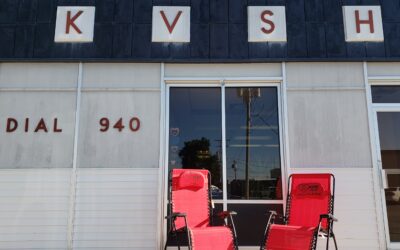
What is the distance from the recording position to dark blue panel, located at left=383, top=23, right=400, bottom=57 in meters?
5.51

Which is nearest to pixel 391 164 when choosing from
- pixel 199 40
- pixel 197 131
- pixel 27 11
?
pixel 197 131

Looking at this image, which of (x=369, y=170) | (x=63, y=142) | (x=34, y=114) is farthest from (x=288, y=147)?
(x=34, y=114)

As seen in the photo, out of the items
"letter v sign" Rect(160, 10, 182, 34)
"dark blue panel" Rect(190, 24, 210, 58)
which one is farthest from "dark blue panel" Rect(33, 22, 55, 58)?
"dark blue panel" Rect(190, 24, 210, 58)

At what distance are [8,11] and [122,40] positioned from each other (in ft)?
5.62

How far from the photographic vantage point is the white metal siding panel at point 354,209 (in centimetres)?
509

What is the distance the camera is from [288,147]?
5320 millimetres

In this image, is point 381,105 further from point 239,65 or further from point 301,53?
point 239,65

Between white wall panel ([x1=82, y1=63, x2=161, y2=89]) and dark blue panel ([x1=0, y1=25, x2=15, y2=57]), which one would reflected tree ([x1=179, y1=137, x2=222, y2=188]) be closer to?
white wall panel ([x1=82, y1=63, x2=161, y2=89])

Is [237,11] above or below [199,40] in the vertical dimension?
above

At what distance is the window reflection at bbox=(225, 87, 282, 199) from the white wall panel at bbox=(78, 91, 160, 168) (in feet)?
3.37

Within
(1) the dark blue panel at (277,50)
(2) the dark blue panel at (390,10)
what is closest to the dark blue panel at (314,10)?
(1) the dark blue panel at (277,50)

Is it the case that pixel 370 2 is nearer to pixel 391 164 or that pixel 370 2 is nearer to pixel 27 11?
pixel 391 164

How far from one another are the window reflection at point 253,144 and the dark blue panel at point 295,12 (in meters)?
1.02

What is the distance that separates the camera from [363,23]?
5.59m
